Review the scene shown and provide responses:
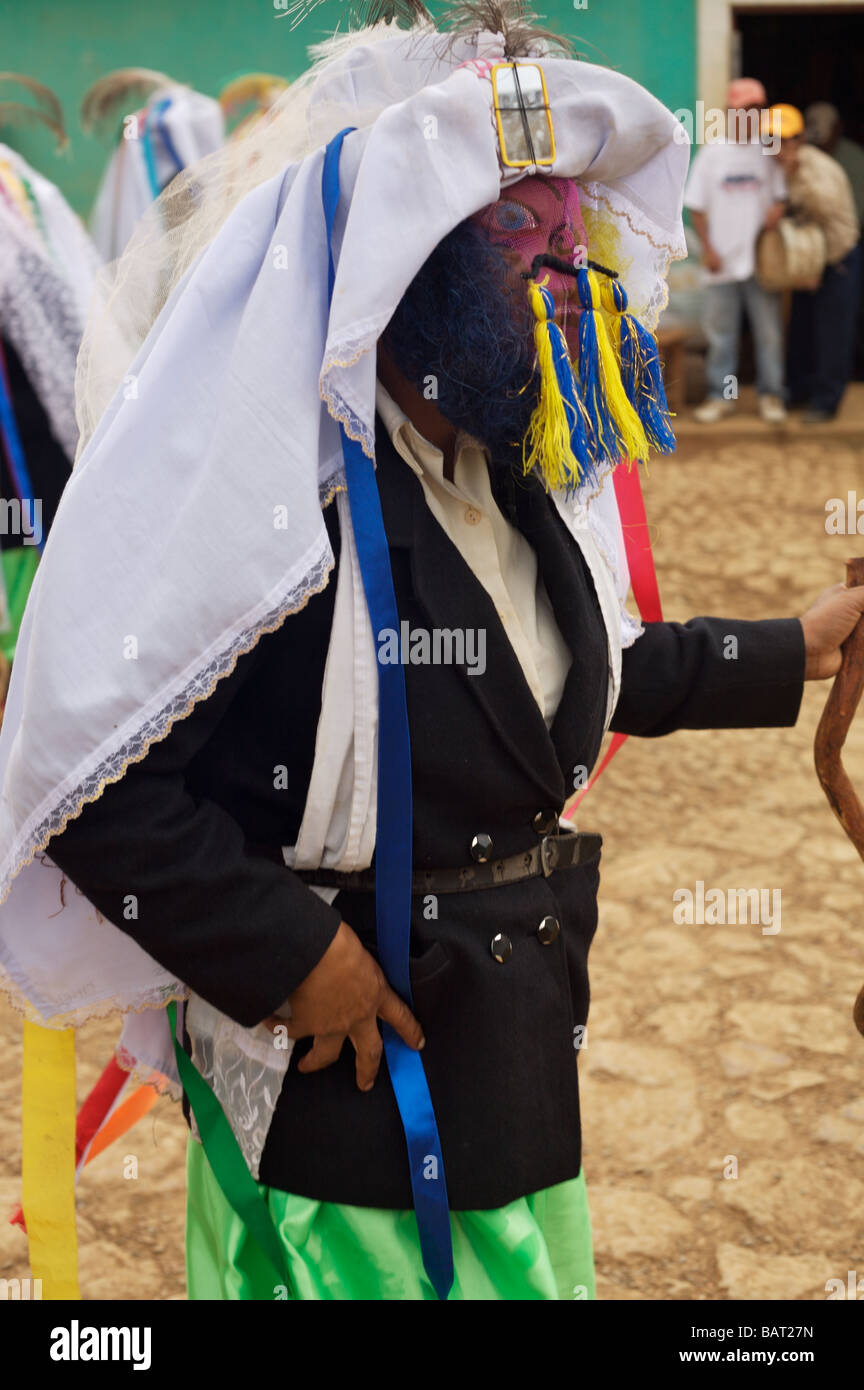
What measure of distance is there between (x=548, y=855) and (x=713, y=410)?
8.48 m

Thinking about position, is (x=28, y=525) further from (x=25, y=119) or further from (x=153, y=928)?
(x=25, y=119)

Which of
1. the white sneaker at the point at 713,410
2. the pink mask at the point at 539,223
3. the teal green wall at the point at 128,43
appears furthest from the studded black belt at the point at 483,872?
the teal green wall at the point at 128,43

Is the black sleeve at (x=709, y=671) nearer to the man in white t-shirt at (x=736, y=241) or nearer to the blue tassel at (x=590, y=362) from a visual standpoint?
the blue tassel at (x=590, y=362)

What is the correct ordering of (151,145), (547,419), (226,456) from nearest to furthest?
A: (226,456) → (547,419) → (151,145)

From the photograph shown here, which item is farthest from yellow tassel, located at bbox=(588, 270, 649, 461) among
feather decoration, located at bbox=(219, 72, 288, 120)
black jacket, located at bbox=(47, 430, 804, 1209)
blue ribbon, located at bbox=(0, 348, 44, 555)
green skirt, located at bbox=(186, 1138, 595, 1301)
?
feather decoration, located at bbox=(219, 72, 288, 120)

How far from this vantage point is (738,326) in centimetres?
990

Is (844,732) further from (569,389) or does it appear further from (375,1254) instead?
(375,1254)

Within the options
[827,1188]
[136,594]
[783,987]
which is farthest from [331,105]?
[783,987]

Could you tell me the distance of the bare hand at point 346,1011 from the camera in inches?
63.4

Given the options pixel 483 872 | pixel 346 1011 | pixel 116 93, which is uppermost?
pixel 116 93

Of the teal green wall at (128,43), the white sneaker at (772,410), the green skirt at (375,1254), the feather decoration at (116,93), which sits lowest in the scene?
the green skirt at (375,1254)

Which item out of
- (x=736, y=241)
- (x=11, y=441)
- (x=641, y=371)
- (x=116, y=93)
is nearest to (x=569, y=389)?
(x=641, y=371)

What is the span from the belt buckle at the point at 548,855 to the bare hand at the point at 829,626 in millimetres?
520

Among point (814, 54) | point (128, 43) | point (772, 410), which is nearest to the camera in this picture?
point (772, 410)
